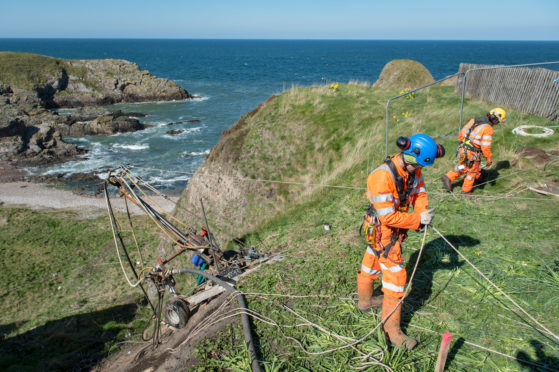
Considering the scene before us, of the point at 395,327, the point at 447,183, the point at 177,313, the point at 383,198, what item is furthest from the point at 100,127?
the point at 395,327

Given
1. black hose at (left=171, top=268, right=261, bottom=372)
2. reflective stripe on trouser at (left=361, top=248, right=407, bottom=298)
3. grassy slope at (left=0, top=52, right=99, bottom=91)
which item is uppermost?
grassy slope at (left=0, top=52, right=99, bottom=91)

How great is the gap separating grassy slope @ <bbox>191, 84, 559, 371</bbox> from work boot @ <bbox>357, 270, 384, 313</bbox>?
6.7 inches

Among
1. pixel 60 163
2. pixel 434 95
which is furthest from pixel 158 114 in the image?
pixel 434 95

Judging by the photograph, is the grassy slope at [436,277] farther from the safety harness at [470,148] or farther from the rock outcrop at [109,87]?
the rock outcrop at [109,87]

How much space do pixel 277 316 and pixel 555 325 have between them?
388 centimetres

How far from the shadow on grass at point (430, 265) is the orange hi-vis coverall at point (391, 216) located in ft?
3.42

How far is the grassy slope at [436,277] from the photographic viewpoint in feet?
14.8

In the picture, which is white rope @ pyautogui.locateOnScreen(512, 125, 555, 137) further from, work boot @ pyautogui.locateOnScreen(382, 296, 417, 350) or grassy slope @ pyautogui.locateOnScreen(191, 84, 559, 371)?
work boot @ pyautogui.locateOnScreen(382, 296, 417, 350)

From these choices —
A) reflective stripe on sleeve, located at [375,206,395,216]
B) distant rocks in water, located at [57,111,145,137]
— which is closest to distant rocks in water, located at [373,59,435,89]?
reflective stripe on sleeve, located at [375,206,395,216]

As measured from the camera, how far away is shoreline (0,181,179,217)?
81.7 ft

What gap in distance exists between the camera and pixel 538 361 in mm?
4074

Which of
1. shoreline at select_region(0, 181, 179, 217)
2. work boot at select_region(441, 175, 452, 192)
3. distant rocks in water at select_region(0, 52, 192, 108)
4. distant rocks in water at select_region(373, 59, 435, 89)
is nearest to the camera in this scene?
work boot at select_region(441, 175, 452, 192)

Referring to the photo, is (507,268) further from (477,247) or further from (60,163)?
(60,163)

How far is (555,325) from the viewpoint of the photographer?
4477 millimetres
